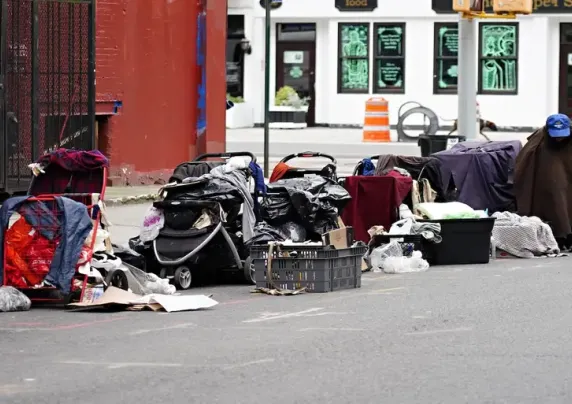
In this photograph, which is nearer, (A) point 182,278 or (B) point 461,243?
(A) point 182,278

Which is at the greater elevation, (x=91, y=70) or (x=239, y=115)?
(x=91, y=70)

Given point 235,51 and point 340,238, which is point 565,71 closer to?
point 235,51

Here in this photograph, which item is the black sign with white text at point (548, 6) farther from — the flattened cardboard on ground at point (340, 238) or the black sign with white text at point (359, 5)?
the flattened cardboard on ground at point (340, 238)

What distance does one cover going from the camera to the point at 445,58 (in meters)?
42.8

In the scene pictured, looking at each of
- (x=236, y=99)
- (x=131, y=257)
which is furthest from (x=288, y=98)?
(x=131, y=257)

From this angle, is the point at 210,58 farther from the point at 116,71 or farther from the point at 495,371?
the point at 495,371

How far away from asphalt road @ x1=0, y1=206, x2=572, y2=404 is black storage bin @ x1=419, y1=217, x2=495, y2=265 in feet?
6.81

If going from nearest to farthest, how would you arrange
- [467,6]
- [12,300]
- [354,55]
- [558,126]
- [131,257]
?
[12,300] < [131,257] < [558,126] < [467,6] < [354,55]

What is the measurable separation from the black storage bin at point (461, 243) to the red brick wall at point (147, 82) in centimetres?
681

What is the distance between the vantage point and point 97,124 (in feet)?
69.2

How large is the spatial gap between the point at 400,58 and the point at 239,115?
501cm

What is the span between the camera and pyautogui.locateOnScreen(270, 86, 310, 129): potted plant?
141 ft

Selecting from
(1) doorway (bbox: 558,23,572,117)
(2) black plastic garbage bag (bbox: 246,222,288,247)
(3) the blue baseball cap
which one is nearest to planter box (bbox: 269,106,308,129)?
(1) doorway (bbox: 558,23,572,117)

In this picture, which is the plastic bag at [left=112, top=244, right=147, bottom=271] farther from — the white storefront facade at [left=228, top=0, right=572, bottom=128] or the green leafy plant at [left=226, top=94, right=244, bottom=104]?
the green leafy plant at [left=226, top=94, right=244, bottom=104]
